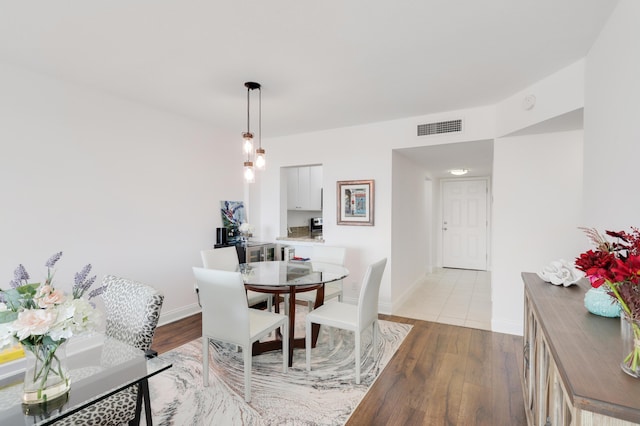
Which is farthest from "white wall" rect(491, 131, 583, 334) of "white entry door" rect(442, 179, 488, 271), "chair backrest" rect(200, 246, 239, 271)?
"white entry door" rect(442, 179, 488, 271)

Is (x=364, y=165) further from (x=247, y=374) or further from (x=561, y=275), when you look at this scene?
(x=247, y=374)

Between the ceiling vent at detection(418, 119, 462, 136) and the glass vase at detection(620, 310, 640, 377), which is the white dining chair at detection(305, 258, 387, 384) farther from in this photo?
the ceiling vent at detection(418, 119, 462, 136)

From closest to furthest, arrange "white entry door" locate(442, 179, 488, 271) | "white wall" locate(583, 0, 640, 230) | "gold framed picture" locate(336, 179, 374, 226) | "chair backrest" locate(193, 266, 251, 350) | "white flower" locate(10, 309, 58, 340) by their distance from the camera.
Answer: "white flower" locate(10, 309, 58, 340)
"white wall" locate(583, 0, 640, 230)
"chair backrest" locate(193, 266, 251, 350)
"gold framed picture" locate(336, 179, 374, 226)
"white entry door" locate(442, 179, 488, 271)

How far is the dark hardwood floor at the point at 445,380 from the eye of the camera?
1965 mm

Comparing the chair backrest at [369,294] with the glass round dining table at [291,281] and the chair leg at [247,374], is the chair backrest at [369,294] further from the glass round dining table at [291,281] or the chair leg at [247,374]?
the chair leg at [247,374]

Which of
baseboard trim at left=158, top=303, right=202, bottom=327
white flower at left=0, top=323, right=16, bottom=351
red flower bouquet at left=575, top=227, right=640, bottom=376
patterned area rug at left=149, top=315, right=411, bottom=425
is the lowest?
patterned area rug at left=149, top=315, right=411, bottom=425

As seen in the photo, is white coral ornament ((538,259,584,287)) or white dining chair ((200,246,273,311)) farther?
white dining chair ((200,246,273,311))

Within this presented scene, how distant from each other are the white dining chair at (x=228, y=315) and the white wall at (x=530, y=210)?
8.13 feet

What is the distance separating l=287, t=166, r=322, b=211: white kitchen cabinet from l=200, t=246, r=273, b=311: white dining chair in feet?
6.68

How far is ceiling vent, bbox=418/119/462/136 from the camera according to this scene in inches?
138

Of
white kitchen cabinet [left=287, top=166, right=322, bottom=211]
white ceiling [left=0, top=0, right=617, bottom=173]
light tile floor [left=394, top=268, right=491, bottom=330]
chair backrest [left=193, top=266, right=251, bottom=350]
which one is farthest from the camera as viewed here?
white kitchen cabinet [left=287, top=166, right=322, bottom=211]

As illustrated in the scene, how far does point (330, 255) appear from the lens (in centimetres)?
365

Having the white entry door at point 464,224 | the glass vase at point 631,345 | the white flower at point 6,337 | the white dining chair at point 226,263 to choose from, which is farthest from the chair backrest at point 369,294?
the white entry door at point 464,224

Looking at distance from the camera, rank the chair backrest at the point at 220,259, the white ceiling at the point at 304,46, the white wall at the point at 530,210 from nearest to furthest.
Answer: the white ceiling at the point at 304,46 → the white wall at the point at 530,210 → the chair backrest at the point at 220,259
